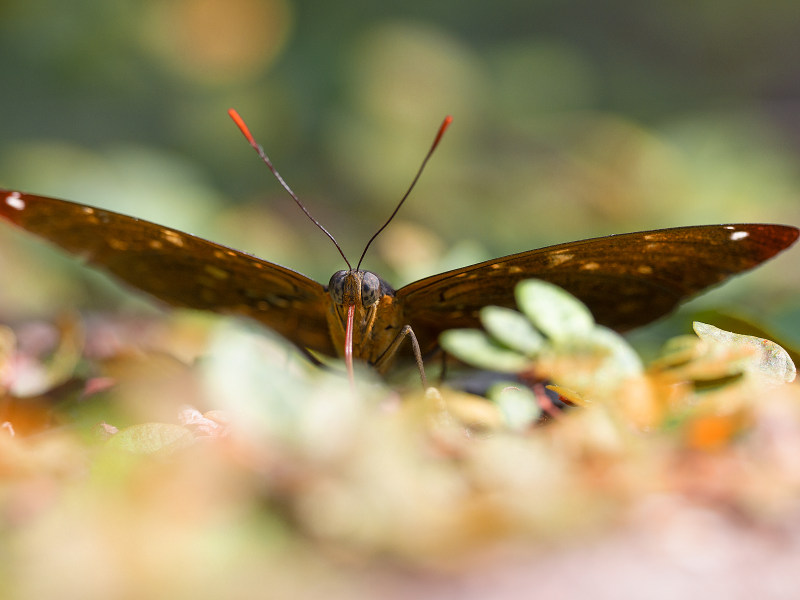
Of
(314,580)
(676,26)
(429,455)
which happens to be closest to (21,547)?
(314,580)

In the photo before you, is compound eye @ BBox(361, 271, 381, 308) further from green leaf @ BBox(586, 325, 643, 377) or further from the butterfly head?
green leaf @ BBox(586, 325, 643, 377)

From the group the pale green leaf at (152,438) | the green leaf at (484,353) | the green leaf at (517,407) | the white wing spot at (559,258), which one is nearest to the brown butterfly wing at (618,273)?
the white wing spot at (559,258)

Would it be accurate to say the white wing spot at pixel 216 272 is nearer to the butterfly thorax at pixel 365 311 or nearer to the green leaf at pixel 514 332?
the butterfly thorax at pixel 365 311

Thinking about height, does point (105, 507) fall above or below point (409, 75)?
below

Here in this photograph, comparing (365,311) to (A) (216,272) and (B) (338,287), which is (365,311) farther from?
(A) (216,272)

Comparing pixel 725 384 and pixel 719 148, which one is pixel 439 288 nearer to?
pixel 725 384
